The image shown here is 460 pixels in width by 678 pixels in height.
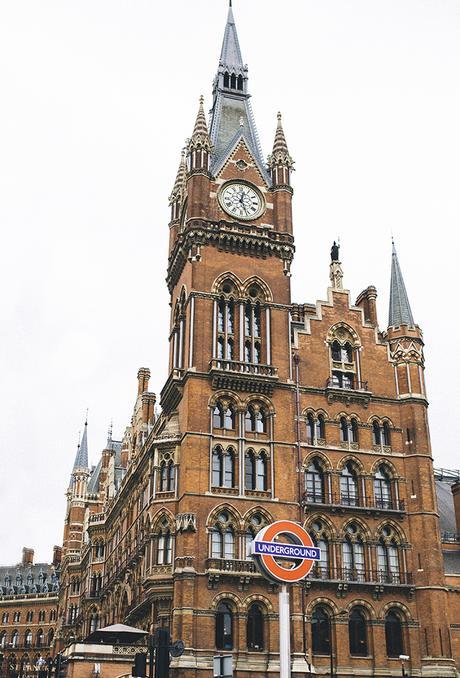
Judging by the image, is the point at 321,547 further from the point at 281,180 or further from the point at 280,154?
the point at 280,154

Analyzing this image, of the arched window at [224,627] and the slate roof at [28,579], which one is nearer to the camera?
the arched window at [224,627]

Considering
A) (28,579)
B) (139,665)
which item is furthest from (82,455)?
(139,665)

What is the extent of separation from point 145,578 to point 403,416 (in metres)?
21.5

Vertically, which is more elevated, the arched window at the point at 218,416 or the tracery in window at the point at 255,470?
the arched window at the point at 218,416

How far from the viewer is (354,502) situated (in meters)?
60.7

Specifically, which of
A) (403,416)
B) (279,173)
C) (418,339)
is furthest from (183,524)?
(279,173)

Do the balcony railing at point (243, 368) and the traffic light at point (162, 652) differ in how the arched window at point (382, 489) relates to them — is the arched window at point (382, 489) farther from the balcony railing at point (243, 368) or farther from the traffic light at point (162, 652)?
the traffic light at point (162, 652)

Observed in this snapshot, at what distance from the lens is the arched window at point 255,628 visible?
54.7 m

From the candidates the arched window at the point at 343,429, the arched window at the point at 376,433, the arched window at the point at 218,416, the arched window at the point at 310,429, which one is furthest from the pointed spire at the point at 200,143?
the arched window at the point at 376,433

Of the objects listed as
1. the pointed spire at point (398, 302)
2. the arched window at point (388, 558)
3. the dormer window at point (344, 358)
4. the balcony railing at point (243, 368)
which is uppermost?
the pointed spire at point (398, 302)

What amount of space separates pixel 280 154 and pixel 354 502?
27637 mm

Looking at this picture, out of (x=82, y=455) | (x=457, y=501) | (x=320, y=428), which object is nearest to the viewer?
(x=320, y=428)

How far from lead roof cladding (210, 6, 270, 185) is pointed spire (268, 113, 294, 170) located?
86cm

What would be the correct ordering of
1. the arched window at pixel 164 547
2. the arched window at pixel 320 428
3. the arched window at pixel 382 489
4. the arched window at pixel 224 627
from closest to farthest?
1. the arched window at pixel 224 627
2. the arched window at pixel 164 547
3. the arched window at pixel 382 489
4. the arched window at pixel 320 428
